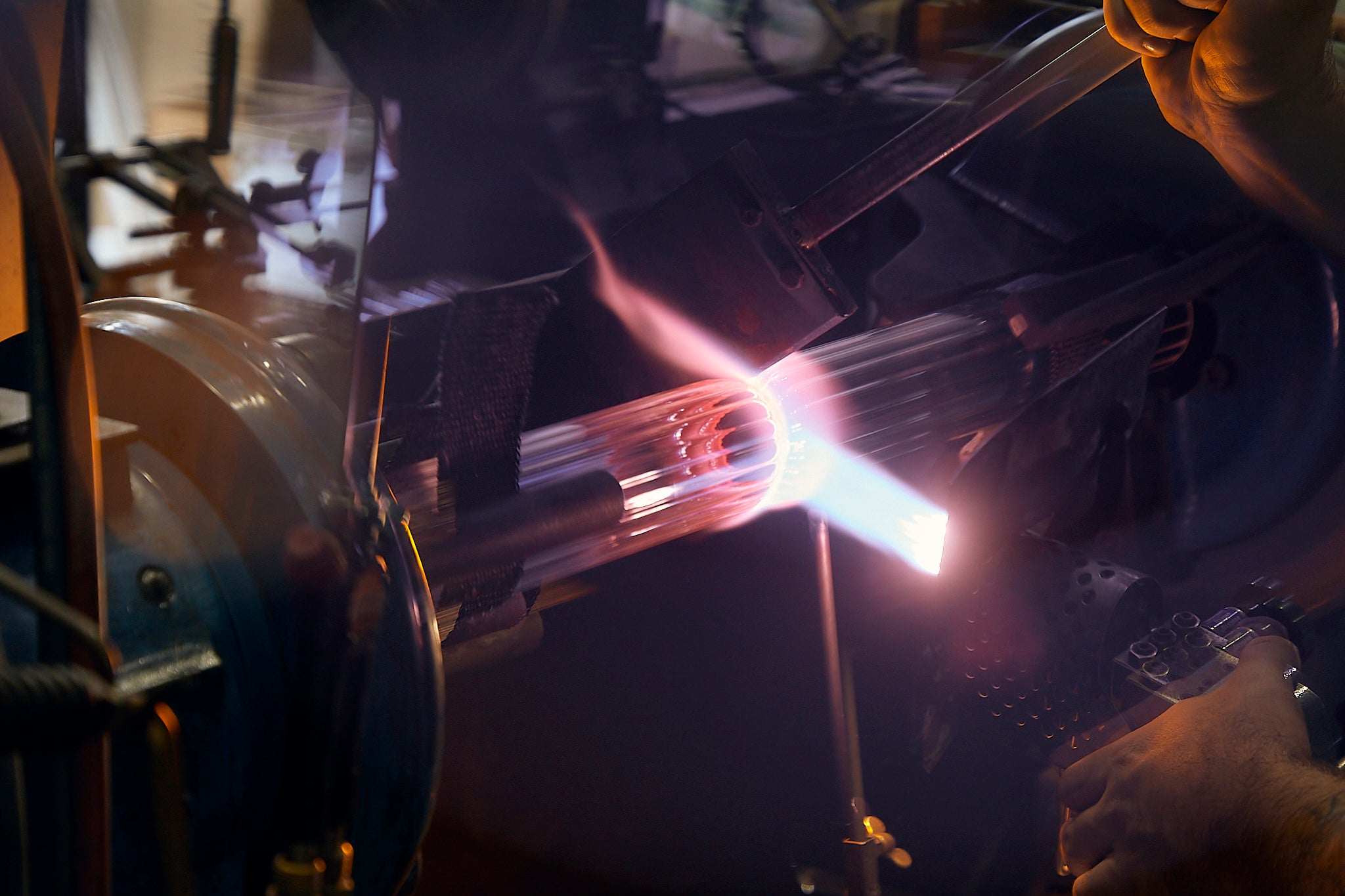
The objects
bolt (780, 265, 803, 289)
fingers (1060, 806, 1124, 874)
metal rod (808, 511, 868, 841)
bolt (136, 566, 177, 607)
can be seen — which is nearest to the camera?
bolt (136, 566, 177, 607)

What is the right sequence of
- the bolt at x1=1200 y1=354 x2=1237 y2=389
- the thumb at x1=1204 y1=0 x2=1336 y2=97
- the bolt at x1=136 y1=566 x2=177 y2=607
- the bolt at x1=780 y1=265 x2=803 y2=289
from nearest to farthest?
the bolt at x1=136 y1=566 x2=177 y2=607 < the thumb at x1=1204 y1=0 x2=1336 y2=97 < the bolt at x1=780 y1=265 x2=803 y2=289 < the bolt at x1=1200 y1=354 x2=1237 y2=389

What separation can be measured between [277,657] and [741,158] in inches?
30.3

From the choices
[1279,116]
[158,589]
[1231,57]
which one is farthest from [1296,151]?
[158,589]

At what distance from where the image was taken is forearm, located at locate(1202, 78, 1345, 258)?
1.15 m

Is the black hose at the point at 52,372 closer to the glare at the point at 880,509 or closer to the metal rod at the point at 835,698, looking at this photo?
the glare at the point at 880,509

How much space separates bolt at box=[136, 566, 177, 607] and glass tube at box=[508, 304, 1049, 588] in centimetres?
34

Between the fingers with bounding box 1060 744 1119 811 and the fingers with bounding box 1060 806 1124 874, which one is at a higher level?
the fingers with bounding box 1060 744 1119 811

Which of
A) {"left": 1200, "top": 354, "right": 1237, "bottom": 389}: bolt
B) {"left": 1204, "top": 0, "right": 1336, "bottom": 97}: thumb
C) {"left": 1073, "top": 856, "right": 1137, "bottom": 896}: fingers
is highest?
{"left": 1200, "top": 354, "right": 1237, "bottom": 389}: bolt

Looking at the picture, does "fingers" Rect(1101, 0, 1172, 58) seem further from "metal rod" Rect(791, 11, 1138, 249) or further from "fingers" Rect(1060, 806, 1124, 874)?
"fingers" Rect(1060, 806, 1124, 874)

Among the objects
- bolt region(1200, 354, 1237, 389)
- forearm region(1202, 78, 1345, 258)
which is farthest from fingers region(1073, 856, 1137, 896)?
bolt region(1200, 354, 1237, 389)

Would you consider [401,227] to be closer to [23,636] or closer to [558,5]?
[558,5]

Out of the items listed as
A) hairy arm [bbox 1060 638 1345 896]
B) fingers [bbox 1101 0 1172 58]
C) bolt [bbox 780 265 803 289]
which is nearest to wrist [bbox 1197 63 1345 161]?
fingers [bbox 1101 0 1172 58]

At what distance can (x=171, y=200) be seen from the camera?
82.1 inches

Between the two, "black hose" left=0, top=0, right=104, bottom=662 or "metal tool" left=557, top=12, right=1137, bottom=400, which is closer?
"black hose" left=0, top=0, right=104, bottom=662
